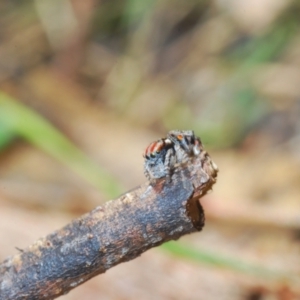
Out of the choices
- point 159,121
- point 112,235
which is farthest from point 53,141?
point 112,235

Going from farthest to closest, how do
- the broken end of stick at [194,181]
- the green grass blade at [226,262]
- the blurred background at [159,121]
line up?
1. the blurred background at [159,121]
2. the green grass blade at [226,262]
3. the broken end of stick at [194,181]

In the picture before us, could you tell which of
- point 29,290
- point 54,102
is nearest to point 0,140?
point 54,102

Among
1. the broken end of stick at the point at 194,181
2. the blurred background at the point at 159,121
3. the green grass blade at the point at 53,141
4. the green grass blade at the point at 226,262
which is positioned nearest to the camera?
the broken end of stick at the point at 194,181

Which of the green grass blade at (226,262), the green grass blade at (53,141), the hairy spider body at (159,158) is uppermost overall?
the green grass blade at (53,141)

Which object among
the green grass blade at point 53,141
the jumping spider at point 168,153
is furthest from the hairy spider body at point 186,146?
the green grass blade at point 53,141

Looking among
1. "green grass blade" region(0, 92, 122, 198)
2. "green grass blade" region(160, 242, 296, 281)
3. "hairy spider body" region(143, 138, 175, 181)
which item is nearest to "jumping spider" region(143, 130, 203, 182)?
"hairy spider body" region(143, 138, 175, 181)

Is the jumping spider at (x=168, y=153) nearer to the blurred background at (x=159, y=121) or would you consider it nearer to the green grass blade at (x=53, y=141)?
the blurred background at (x=159, y=121)

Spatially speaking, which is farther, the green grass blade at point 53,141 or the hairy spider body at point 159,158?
the green grass blade at point 53,141
